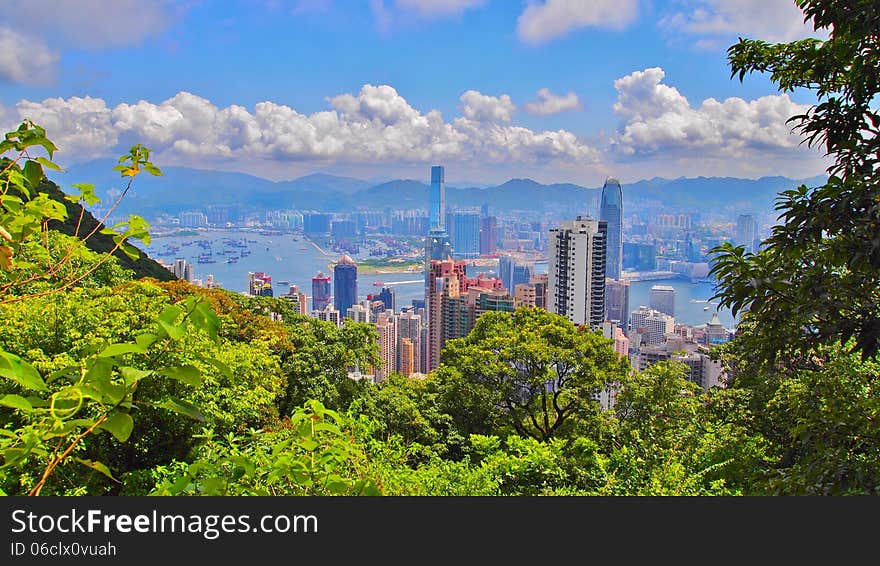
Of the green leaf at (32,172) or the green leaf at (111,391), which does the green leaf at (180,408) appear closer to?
the green leaf at (111,391)

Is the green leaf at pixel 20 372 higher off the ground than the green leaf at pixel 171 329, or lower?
lower

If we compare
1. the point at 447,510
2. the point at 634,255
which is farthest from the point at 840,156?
the point at 634,255

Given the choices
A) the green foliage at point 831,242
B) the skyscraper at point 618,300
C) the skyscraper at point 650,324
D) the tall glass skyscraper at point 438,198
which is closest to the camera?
the green foliage at point 831,242

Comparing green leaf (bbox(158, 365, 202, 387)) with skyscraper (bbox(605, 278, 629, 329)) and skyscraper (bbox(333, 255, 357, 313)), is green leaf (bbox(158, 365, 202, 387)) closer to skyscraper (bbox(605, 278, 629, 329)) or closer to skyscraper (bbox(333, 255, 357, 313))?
skyscraper (bbox(605, 278, 629, 329))

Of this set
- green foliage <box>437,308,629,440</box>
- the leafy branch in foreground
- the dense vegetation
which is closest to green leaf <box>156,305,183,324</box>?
the dense vegetation

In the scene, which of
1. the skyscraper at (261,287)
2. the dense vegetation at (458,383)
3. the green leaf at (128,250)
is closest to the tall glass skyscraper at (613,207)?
the skyscraper at (261,287)

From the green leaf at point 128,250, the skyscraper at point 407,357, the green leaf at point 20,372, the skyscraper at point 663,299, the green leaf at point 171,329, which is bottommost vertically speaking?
the skyscraper at point 407,357

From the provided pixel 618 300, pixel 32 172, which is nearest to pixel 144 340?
pixel 32 172
